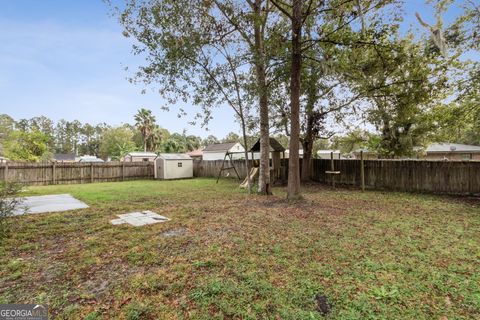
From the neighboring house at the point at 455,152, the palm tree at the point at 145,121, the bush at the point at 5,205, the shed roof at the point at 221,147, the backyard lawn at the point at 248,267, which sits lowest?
the backyard lawn at the point at 248,267

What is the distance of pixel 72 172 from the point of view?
13.6 metres

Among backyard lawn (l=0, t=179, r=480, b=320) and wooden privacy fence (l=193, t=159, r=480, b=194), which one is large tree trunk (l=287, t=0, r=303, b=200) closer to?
backyard lawn (l=0, t=179, r=480, b=320)

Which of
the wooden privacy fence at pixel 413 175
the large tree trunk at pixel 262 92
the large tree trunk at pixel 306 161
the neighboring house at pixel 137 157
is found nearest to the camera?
the large tree trunk at pixel 262 92

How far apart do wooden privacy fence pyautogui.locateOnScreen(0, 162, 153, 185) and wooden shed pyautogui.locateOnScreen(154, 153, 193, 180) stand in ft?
3.70

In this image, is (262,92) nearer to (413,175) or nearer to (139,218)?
(139,218)

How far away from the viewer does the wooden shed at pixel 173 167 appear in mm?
15753

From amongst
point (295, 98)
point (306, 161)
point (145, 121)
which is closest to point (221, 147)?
point (145, 121)

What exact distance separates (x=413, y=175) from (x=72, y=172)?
56.0ft

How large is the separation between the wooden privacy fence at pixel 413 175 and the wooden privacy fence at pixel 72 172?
1221 cm

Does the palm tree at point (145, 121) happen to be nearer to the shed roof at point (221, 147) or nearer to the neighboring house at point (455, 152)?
the shed roof at point (221, 147)

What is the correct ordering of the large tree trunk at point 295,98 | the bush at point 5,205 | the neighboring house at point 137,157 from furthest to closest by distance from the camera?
the neighboring house at point 137,157, the large tree trunk at point 295,98, the bush at point 5,205

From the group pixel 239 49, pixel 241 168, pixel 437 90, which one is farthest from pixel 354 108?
pixel 241 168

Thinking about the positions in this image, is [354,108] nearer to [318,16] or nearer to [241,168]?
[318,16]

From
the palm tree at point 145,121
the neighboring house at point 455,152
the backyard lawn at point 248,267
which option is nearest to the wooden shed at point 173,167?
the backyard lawn at point 248,267
